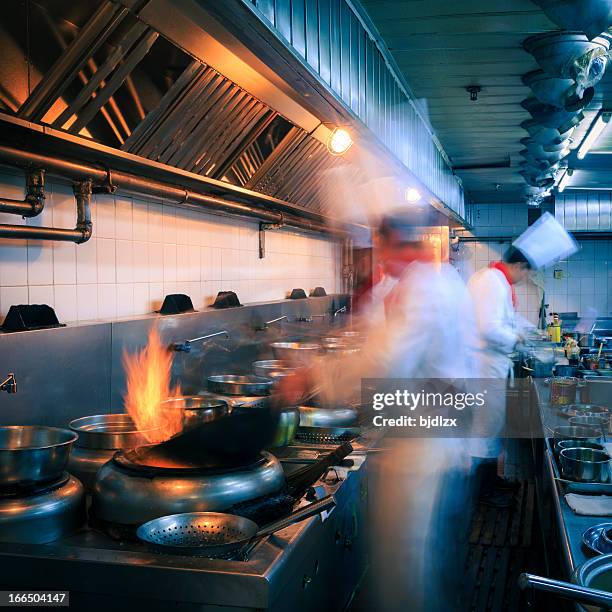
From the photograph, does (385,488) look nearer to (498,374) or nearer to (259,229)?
(259,229)

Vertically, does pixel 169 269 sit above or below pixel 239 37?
below

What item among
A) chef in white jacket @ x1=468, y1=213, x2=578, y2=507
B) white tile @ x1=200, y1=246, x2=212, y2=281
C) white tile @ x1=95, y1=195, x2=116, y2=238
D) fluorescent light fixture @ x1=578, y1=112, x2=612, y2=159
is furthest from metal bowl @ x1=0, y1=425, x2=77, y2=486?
fluorescent light fixture @ x1=578, y1=112, x2=612, y2=159

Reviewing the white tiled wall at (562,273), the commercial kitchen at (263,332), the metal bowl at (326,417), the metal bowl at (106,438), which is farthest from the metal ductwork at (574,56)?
the white tiled wall at (562,273)

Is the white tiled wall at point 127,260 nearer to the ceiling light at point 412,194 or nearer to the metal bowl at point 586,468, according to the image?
the ceiling light at point 412,194

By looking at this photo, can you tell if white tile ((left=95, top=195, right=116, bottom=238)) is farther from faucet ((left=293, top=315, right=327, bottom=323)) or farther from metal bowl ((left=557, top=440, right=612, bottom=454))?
faucet ((left=293, top=315, right=327, bottom=323))

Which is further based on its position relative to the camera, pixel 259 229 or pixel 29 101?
pixel 259 229

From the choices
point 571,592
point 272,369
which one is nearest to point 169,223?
point 272,369

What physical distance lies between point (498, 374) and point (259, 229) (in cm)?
285

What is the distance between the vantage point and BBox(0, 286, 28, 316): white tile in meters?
2.67

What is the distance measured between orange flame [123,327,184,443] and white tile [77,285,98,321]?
273 millimetres

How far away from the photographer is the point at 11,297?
8.91 feet

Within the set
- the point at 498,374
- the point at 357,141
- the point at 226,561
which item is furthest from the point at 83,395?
the point at 498,374

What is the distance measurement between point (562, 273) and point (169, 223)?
9.88m

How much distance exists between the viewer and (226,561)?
1.70m
